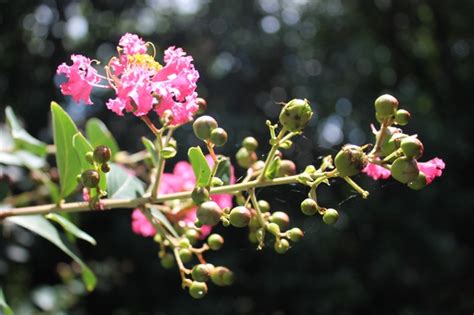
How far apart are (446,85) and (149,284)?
2725 mm

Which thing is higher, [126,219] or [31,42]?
[31,42]

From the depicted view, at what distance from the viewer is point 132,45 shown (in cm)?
99

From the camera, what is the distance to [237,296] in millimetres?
3793

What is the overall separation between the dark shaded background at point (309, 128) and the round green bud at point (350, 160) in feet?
6.13

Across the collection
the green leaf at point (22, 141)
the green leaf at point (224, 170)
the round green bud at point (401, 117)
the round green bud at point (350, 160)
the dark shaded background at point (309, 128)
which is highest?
the round green bud at point (401, 117)

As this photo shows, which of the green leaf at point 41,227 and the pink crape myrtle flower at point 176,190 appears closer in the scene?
the green leaf at point 41,227

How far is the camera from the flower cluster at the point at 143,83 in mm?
898

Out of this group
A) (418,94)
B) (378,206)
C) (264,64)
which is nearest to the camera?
(378,206)

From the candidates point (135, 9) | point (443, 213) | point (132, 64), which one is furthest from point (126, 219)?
point (132, 64)

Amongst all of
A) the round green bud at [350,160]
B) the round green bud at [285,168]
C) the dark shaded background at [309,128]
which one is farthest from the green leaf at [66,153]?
the dark shaded background at [309,128]

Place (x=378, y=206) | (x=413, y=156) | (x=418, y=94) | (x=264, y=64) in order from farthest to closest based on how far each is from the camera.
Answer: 1. (x=264, y=64)
2. (x=418, y=94)
3. (x=378, y=206)
4. (x=413, y=156)

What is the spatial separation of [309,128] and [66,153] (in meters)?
3.07

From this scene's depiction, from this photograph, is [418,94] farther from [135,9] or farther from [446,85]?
[135,9]

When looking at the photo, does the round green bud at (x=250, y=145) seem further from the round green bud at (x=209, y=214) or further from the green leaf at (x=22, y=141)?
the green leaf at (x=22, y=141)
